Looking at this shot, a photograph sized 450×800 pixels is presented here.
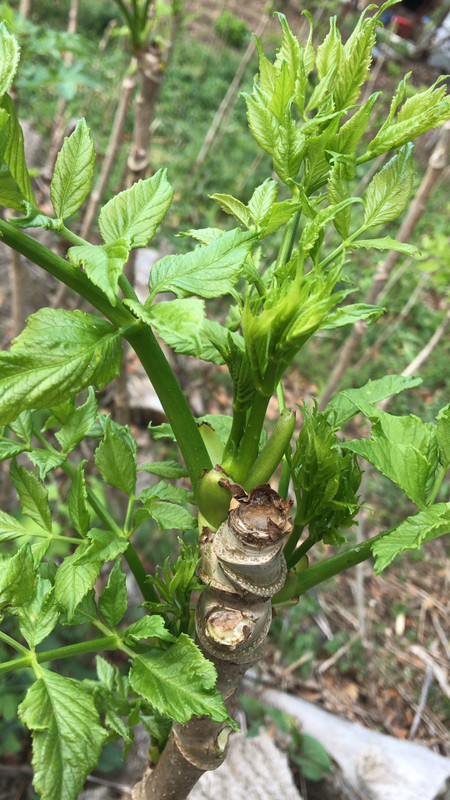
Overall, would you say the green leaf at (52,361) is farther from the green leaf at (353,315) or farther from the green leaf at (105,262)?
the green leaf at (353,315)

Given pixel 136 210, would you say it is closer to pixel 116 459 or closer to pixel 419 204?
pixel 116 459

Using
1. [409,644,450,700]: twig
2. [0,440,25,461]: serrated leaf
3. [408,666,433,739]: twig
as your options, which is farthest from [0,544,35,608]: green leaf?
[409,644,450,700]: twig

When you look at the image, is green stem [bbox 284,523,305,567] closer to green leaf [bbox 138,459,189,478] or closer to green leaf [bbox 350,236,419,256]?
green leaf [bbox 138,459,189,478]

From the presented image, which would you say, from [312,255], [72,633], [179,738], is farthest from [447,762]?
[312,255]

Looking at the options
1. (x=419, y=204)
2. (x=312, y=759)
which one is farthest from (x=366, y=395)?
(x=312, y=759)

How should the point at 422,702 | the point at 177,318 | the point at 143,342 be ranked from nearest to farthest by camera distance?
the point at 177,318 → the point at 143,342 → the point at 422,702

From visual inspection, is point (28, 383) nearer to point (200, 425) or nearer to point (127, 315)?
point (127, 315)
